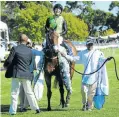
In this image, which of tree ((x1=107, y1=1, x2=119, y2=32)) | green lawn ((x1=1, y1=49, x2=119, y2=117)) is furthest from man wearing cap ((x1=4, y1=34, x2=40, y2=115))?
tree ((x1=107, y1=1, x2=119, y2=32))

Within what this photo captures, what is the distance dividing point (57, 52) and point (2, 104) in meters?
2.72

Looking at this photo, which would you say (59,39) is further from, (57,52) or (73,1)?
(73,1)

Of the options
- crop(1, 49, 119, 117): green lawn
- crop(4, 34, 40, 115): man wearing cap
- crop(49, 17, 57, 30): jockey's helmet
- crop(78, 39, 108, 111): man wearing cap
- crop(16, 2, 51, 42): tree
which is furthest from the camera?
crop(16, 2, 51, 42): tree

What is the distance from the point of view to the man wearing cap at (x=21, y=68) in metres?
9.96

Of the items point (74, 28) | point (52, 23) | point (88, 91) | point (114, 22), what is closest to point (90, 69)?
point (88, 91)

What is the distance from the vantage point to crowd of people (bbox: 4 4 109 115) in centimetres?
1004

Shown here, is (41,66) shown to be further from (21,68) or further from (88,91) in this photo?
(88,91)

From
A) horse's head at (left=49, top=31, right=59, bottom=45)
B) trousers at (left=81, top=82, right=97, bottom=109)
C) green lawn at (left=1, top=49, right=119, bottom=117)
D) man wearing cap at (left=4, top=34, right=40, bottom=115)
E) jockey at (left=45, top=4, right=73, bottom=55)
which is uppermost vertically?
jockey at (left=45, top=4, right=73, bottom=55)

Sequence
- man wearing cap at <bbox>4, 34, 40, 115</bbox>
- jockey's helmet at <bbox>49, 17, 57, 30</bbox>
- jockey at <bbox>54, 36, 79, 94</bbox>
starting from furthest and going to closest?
jockey's helmet at <bbox>49, 17, 57, 30</bbox>, jockey at <bbox>54, 36, 79, 94</bbox>, man wearing cap at <bbox>4, 34, 40, 115</bbox>

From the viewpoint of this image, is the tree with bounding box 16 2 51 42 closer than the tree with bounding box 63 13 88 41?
Yes

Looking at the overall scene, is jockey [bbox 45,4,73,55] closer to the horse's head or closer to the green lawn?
the horse's head

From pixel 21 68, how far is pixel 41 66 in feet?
3.24

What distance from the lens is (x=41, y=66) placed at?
1094 centimetres

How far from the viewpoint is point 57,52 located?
10578 millimetres
